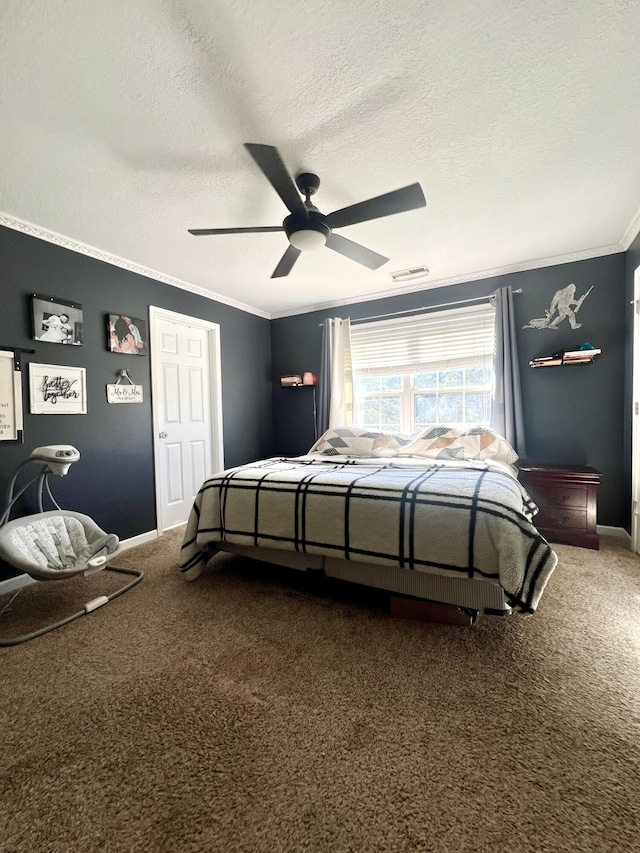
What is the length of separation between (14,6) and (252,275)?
7.70 ft

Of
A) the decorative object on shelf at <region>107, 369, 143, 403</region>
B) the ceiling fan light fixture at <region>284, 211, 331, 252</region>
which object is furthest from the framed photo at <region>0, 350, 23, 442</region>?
the ceiling fan light fixture at <region>284, 211, 331, 252</region>

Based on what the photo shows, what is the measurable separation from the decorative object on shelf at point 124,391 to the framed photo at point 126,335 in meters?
0.21

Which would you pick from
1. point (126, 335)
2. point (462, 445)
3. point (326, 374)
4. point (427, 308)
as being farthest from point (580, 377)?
point (126, 335)

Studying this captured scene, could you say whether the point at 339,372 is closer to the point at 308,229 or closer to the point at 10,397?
the point at 308,229

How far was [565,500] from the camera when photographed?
9.60 feet

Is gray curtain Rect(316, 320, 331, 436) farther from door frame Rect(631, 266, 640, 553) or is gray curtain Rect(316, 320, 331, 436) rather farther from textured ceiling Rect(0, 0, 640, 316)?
door frame Rect(631, 266, 640, 553)

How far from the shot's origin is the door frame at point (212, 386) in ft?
11.1

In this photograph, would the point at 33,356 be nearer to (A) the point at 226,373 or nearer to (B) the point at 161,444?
(B) the point at 161,444

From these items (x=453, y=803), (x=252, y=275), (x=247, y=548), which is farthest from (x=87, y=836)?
(x=252, y=275)

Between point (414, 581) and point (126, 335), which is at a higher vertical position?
point (126, 335)

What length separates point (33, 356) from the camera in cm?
253

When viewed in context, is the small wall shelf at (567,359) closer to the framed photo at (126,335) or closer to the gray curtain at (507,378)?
the gray curtain at (507,378)

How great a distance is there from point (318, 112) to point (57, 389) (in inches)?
99.2

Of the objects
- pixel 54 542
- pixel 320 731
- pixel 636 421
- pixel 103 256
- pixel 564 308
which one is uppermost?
pixel 103 256
